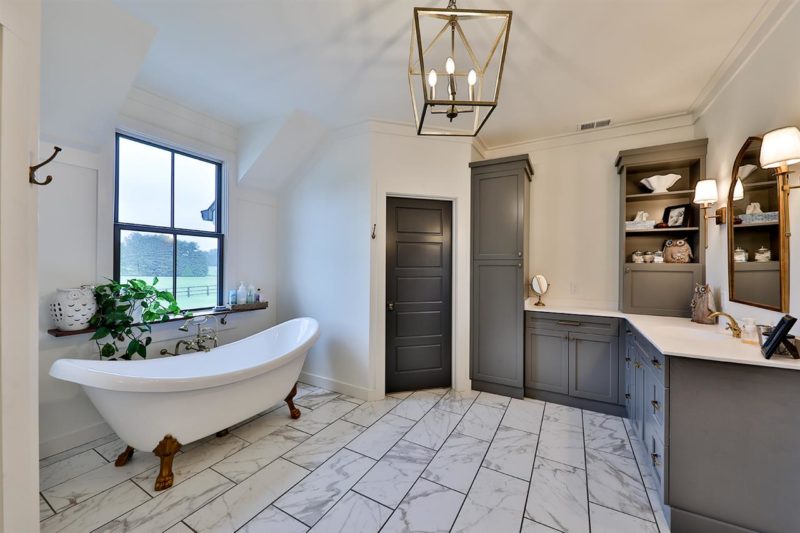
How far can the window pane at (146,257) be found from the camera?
267cm

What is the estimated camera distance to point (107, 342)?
247 centimetres

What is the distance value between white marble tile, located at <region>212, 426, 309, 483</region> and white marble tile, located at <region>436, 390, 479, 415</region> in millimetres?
1310

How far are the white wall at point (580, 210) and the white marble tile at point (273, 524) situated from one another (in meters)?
3.10

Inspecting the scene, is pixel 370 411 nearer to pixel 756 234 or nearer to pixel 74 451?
pixel 74 451

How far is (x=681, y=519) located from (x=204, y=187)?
14.7ft

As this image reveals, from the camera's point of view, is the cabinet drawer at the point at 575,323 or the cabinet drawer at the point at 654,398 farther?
the cabinet drawer at the point at 575,323

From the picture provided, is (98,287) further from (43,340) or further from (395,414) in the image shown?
(395,414)

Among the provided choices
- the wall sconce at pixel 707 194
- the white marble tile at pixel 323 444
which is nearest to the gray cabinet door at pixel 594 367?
the wall sconce at pixel 707 194

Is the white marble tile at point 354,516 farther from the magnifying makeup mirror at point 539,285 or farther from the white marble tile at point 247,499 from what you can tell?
the magnifying makeup mirror at point 539,285

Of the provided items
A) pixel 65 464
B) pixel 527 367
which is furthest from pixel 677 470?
pixel 65 464

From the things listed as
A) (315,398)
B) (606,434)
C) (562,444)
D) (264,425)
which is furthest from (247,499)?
(606,434)

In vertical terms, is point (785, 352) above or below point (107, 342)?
above

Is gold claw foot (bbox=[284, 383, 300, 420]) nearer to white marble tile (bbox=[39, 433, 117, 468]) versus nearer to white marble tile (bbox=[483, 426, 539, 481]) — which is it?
white marble tile (bbox=[39, 433, 117, 468])

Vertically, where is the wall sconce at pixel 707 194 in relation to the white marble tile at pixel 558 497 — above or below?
above
